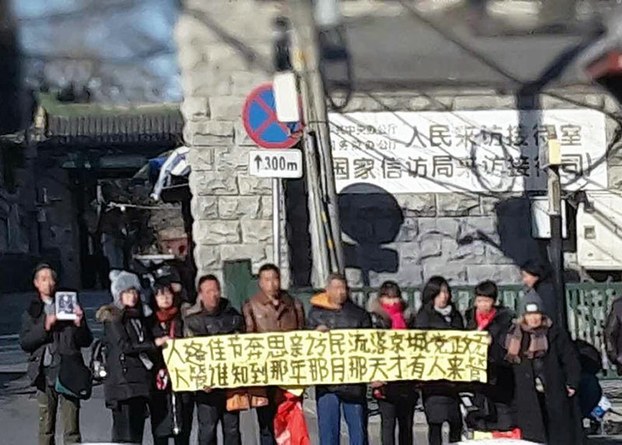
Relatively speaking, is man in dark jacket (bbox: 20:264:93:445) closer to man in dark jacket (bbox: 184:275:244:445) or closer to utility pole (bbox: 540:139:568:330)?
man in dark jacket (bbox: 184:275:244:445)

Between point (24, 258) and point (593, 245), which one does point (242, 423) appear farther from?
point (24, 258)

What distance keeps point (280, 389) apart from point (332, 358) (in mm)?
459

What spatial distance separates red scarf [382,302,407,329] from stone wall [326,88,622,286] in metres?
4.62

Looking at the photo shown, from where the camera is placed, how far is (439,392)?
961cm

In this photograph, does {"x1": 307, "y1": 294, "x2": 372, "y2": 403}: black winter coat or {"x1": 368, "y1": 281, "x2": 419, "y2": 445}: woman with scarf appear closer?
{"x1": 307, "y1": 294, "x2": 372, "y2": 403}: black winter coat

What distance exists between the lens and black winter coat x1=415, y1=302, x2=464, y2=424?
31.4 feet

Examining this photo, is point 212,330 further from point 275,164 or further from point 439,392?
point 275,164

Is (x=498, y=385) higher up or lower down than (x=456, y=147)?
lower down

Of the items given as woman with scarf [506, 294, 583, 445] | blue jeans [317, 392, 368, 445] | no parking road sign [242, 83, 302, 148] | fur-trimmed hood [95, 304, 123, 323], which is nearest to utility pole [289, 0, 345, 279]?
no parking road sign [242, 83, 302, 148]

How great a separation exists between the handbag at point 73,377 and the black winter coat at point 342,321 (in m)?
1.60

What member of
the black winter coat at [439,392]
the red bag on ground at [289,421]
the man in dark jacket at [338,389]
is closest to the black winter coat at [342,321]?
the man in dark jacket at [338,389]

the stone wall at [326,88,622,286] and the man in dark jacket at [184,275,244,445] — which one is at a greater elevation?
the stone wall at [326,88,622,286]

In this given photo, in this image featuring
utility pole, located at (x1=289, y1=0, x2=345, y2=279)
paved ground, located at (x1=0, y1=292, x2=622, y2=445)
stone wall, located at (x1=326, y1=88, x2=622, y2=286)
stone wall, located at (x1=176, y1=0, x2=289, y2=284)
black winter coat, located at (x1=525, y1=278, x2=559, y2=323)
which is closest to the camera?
black winter coat, located at (x1=525, y1=278, x2=559, y2=323)

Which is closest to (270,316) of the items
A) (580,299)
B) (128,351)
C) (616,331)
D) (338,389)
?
(338,389)
